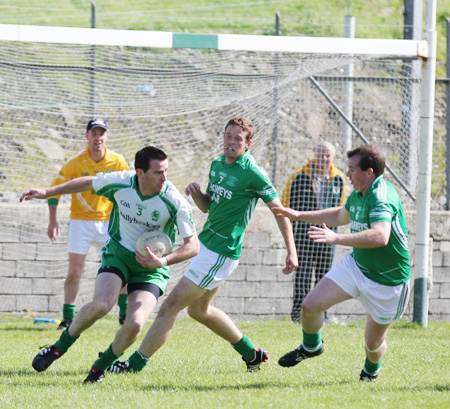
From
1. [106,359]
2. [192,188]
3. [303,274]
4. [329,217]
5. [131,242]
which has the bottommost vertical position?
[106,359]

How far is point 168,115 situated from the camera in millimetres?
9930

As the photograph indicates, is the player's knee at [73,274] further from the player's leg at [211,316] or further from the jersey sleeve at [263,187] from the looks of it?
the jersey sleeve at [263,187]

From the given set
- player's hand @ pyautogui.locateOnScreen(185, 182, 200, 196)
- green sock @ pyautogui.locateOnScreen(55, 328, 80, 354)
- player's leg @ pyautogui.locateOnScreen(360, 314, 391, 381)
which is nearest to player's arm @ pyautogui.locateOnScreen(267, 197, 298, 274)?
player's hand @ pyautogui.locateOnScreen(185, 182, 200, 196)

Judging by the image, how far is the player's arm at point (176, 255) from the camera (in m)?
5.50

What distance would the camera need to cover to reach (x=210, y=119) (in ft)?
36.0

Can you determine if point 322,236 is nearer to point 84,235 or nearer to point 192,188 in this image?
point 192,188

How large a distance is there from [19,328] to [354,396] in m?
5.04

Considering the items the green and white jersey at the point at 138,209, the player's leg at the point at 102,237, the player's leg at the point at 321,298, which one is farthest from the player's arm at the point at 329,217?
the player's leg at the point at 102,237

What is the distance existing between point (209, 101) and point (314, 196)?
6.26ft

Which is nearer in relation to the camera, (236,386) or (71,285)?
(236,386)

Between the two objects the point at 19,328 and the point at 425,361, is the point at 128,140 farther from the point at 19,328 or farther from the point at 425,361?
the point at 425,361

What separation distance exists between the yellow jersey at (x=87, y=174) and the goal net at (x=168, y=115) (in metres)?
1.18

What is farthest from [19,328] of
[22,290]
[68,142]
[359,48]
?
[359,48]

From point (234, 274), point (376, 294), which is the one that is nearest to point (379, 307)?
point (376, 294)
